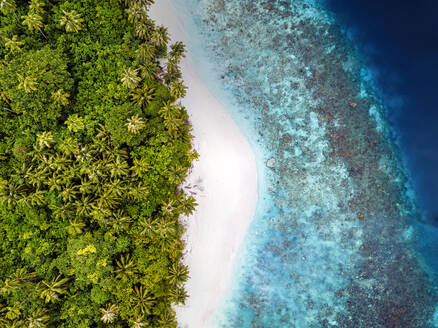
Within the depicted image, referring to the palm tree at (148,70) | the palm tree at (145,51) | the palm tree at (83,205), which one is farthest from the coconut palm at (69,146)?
the palm tree at (145,51)

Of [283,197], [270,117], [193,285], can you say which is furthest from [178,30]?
[193,285]

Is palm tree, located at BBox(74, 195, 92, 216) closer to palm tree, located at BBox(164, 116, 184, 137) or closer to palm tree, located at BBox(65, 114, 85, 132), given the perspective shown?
palm tree, located at BBox(65, 114, 85, 132)

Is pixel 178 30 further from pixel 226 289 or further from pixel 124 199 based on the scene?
pixel 226 289

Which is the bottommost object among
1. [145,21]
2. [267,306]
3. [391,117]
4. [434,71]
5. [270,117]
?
[267,306]

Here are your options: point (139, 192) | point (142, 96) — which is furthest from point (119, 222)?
point (142, 96)

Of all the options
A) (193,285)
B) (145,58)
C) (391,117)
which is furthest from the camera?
(391,117)
